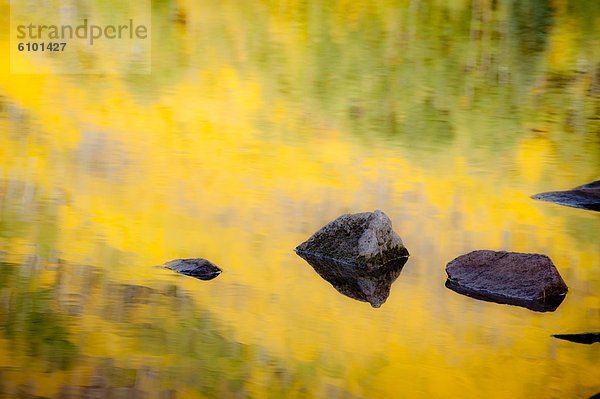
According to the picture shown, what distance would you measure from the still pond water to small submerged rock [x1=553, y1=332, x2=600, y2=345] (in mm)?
44

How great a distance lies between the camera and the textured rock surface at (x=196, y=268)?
3.45 m

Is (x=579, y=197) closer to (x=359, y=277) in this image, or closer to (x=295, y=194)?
(x=295, y=194)

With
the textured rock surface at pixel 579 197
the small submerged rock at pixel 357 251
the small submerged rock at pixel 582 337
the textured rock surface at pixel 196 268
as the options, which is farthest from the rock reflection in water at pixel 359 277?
the textured rock surface at pixel 579 197

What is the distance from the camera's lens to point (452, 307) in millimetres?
3211

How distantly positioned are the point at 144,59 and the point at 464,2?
334 cm

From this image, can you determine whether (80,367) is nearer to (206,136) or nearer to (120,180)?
(120,180)

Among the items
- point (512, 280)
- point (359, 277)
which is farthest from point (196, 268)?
point (512, 280)

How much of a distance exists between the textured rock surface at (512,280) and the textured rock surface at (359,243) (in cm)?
29

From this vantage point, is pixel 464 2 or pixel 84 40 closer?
pixel 84 40

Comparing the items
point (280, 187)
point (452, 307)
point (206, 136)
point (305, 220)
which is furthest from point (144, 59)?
point (452, 307)

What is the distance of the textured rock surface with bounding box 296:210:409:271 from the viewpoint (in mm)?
3617

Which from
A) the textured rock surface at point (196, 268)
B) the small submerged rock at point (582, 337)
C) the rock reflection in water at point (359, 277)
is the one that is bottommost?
the small submerged rock at point (582, 337)

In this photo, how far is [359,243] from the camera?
365 centimetres

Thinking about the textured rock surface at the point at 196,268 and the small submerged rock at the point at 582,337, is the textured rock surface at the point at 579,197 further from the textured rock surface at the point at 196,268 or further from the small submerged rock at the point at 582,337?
the textured rock surface at the point at 196,268
